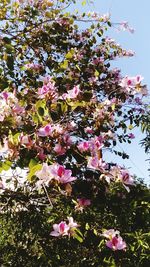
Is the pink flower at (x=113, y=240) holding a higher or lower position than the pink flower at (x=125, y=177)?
lower

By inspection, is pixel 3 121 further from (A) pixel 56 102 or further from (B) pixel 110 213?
(B) pixel 110 213

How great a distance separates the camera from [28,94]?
3.10m

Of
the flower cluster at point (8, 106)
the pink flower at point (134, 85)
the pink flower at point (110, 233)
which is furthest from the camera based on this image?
the pink flower at point (134, 85)

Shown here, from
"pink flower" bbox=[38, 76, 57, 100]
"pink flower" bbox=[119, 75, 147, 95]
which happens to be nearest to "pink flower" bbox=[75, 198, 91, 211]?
"pink flower" bbox=[38, 76, 57, 100]

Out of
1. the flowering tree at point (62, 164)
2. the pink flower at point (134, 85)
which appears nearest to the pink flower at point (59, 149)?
the flowering tree at point (62, 164)

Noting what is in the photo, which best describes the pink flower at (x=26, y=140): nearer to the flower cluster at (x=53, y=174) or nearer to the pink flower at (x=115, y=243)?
the flower cluster at (x=53, y=174)

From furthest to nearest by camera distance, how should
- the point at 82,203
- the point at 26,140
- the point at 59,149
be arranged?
the point at 82,203 → the point at 59,149 → the point at 26,140

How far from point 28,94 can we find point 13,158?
88 cm

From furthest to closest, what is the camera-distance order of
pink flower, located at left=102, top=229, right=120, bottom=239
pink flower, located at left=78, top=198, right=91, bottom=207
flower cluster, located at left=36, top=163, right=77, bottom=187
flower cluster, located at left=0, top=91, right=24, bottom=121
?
pink flower, located at left=78, top=198, right=91, bottom=207 < pink flower, located at left=102, top=229, right=120, bottom=239 < flower cluster, located at left=0, top=91, right=24, bottom=121 < flower cluster, located at left=36, top=163, right=77, bottom=187

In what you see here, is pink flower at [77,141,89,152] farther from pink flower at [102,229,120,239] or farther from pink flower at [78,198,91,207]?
pink flower at [102,229,120,239]

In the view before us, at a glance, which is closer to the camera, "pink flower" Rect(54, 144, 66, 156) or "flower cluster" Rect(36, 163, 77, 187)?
"flower cluster" Rect(36, 163, 77, 187)

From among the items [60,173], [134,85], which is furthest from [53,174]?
[134,85]

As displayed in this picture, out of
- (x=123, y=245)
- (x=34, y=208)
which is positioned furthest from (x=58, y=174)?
(x=34, y=208)

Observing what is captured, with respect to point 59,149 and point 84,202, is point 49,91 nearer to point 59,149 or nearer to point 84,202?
point 59,149
